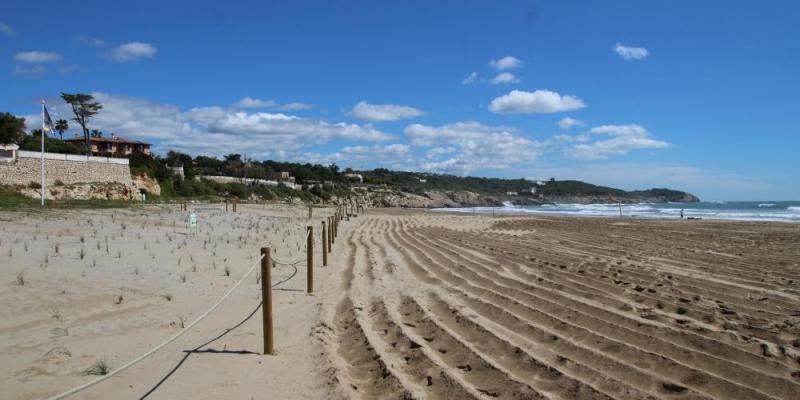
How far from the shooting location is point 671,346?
17.6 feet

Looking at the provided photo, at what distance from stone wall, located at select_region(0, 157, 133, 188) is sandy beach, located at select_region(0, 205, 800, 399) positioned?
29633 millimetres

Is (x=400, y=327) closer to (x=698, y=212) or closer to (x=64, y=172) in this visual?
(x=64, y=172)

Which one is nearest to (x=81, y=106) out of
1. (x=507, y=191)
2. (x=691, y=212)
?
(x=691, y=212)

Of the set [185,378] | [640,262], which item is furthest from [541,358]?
[640,262]

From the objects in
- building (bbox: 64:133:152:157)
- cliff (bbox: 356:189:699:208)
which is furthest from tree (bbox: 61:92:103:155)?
cliff (bbox: 356:189:699:208)

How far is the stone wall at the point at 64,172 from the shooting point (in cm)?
3584

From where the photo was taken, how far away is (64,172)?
39938 millimetres

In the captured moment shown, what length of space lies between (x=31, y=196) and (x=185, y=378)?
120ft

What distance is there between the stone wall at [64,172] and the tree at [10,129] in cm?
1139

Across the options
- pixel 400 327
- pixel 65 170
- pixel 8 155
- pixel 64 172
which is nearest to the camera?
pixel 400 327

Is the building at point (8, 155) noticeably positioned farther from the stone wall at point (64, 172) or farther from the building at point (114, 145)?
the building at point (114, 145)

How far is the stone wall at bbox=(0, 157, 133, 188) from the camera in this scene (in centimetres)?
3584

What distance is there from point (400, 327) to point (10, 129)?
54148mm

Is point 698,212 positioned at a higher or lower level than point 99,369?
lower
